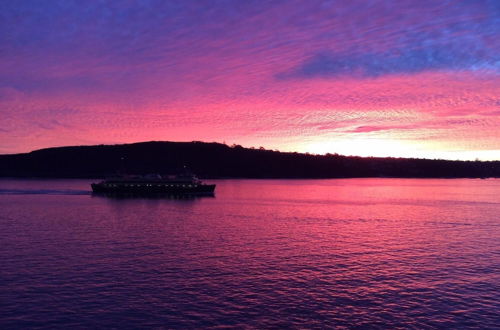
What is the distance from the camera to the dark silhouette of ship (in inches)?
5714

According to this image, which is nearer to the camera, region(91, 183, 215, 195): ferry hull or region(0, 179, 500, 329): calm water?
region(0, 179, 500, 329): calm water

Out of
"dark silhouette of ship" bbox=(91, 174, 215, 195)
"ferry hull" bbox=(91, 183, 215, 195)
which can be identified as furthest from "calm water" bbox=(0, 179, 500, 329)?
"dark silhouette of ship" bbox=(91, 174, 215, 195)

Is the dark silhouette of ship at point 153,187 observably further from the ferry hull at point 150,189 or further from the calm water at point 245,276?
the calm water at point 245,276

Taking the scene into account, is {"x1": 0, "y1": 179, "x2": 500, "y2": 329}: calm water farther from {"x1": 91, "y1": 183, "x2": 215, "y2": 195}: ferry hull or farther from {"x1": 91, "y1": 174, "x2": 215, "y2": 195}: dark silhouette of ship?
{"x1": 91, "y1": 174, "x2": 215, "y2": 195}: dark silhouette of ship

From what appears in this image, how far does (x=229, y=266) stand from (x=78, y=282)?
41.7ft

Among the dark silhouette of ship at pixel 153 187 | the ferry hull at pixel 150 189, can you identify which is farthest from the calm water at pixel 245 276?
the dark silhouette of ship at pixel 153 187

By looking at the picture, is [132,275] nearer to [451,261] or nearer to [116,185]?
[451,261]

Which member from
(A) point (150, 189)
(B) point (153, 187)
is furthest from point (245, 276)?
(A) point (150, 189)

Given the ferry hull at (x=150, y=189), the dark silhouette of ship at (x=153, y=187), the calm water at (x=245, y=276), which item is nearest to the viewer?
the calm water at (x=245, y=276)

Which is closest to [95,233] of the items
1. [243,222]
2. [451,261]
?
[243,222]

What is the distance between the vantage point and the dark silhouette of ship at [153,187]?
145m

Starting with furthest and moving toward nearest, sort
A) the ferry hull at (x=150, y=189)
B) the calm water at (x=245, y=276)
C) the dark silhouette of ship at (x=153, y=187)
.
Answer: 1. the dark silhouette of ship at (x=153, y=187)
2. the ferry hull at (x=150, y=189)
3. the calm water at (x=245, y=276)

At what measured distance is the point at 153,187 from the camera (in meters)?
147

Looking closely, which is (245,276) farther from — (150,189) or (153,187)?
(150,189)
